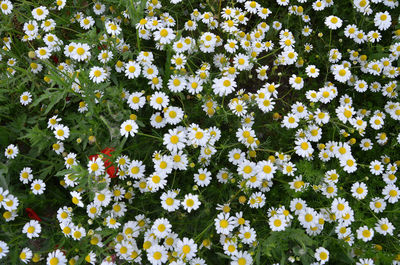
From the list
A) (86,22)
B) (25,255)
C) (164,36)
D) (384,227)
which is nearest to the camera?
(25,255)

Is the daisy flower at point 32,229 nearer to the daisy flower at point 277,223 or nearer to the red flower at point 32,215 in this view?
the red flower at point 32,215

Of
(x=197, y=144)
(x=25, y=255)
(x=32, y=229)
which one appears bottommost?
(x=25, y=255)

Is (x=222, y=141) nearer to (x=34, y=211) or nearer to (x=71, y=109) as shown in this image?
(x=71, y=109)

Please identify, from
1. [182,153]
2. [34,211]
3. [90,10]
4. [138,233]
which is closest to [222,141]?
[182,153]

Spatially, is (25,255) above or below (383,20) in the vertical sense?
below

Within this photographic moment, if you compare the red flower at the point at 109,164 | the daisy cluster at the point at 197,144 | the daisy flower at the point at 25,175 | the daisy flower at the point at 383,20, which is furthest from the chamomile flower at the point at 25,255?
the daisy flower at the point at 383,20

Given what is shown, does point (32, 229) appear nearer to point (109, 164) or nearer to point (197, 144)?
point (109, 164)

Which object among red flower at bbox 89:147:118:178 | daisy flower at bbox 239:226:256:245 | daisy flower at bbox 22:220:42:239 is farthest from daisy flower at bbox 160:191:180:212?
daisy flower at bbox 22:220:42:239

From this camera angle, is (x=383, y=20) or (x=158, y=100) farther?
(x=383, y=20)

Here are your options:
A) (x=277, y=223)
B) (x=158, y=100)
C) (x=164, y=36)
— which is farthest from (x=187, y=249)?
(x=164, y=36)

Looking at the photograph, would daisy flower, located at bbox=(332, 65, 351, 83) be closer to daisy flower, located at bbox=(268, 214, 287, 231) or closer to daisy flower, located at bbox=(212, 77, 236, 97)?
daisy flower, located at bbox=(212, 77, 236, 97)
